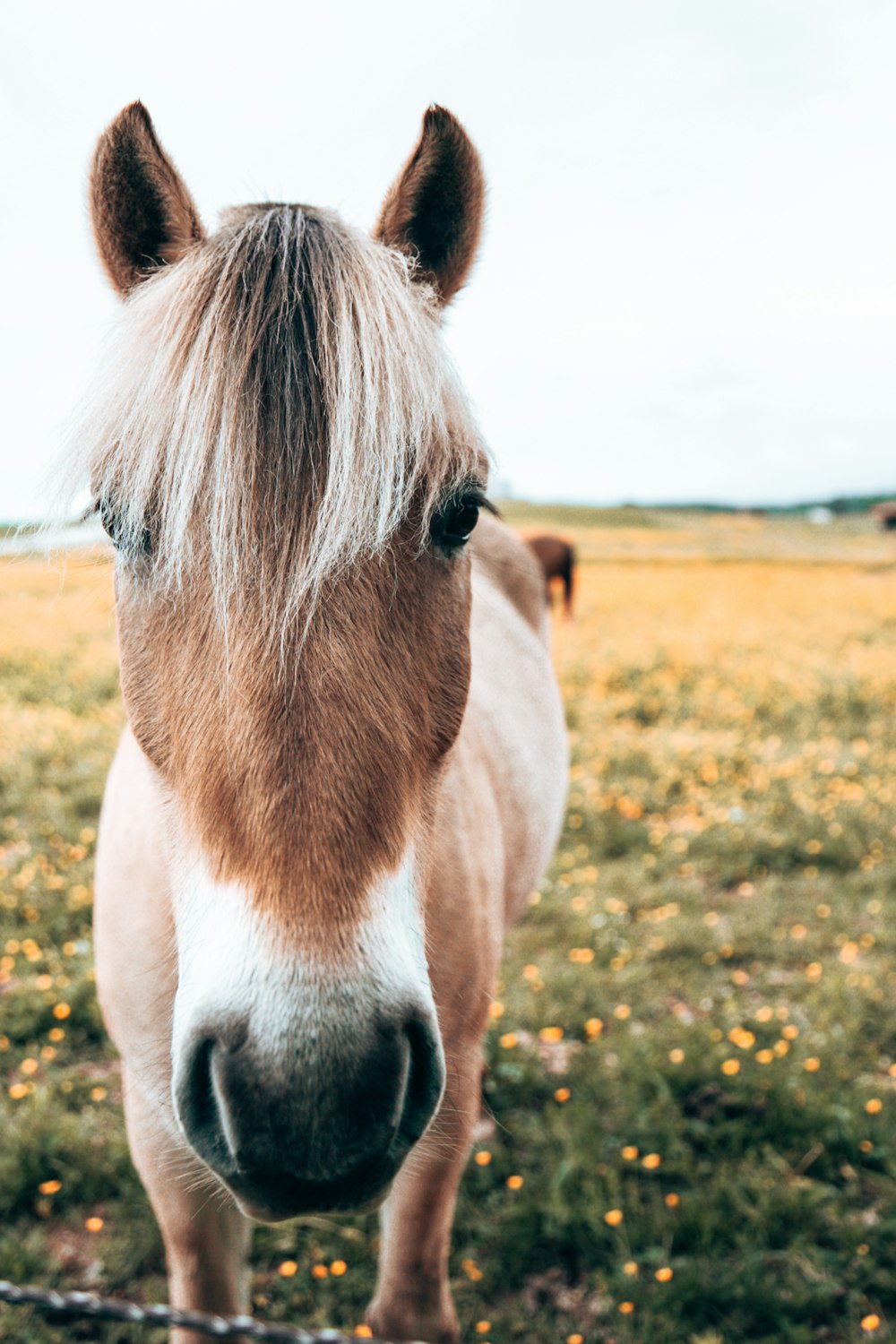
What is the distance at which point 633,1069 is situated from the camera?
379cm

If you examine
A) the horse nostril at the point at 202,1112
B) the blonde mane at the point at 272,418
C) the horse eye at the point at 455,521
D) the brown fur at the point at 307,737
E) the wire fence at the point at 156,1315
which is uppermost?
the blonde mane at the point at 272,418

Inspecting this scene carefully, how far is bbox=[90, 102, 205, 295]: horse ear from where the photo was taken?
177 centimetres

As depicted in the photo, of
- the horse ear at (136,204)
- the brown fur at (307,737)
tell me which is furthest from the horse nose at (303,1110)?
the horse ear at (136,204)

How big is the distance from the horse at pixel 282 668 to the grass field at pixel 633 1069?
1.76 ft

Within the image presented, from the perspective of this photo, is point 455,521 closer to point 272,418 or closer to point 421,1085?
point 272,418

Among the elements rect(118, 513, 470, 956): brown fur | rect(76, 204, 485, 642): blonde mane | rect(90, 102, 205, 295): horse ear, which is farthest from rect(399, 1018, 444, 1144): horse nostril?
rect(90, 102, 205, 295): horse ear

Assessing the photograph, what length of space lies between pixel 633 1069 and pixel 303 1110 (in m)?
2.98

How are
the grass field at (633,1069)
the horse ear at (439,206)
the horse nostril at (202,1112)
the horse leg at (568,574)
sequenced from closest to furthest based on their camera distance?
the horse nostril at (202,1112)
the horse ear at (439,206)
the grass field at (633,1069)
the horse leg at (568,574)

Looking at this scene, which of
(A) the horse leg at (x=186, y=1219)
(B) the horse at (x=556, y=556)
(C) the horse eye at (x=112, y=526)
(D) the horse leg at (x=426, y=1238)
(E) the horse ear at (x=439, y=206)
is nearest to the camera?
(C) the horse eye at (x=112, y=526)

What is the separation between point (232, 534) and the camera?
145cm

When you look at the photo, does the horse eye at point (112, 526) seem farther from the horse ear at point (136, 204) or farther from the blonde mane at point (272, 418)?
the horse ear at point (136, 204)

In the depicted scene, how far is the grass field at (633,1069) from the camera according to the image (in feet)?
9.51

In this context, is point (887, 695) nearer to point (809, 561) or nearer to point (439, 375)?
point (439, 375)

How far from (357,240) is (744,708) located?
793cm
